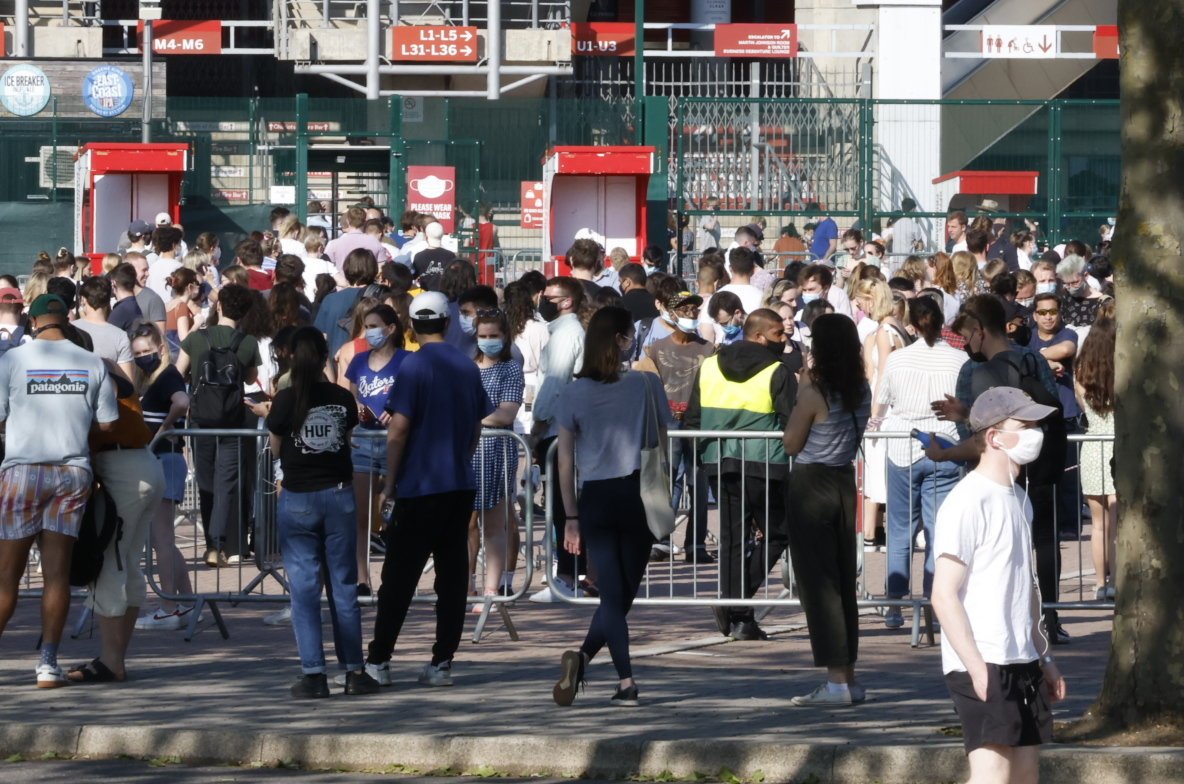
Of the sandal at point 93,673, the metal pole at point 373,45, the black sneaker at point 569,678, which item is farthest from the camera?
the metal pole at point 373,45

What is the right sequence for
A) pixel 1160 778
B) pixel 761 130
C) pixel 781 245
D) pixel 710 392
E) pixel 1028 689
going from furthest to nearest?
1. pixel 761 130
2. pixel 781 245
3. pixel 710 392
4. pixel 1160 778
5. pixel 1028 689

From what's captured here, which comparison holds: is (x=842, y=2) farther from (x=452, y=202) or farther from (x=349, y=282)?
(x=349, y=282)

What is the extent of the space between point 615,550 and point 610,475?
327 mm

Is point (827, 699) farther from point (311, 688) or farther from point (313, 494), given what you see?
point (313, 494)

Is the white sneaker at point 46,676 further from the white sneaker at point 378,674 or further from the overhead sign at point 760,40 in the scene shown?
the overhead sign at point 760,40

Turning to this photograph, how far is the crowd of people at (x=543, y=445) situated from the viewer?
8617 millimetres

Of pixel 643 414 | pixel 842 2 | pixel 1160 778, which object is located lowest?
pixel 1160 778

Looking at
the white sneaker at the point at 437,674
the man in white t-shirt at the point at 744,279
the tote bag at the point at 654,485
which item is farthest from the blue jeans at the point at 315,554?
the man in white t-shirt at the point at 744,279

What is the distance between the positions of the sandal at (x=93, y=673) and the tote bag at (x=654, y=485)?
8.57 ft

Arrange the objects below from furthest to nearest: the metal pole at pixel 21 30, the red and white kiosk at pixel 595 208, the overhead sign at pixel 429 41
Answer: the metal pole at pixel 21 30 → the overhead sign at pixel 429 41 → the red and white kiosk at pixel 595 208

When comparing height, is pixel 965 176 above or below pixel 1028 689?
above

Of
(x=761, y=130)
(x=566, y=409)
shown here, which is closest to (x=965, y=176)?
(x=761, y=130)

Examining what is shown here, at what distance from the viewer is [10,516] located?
29.2ft

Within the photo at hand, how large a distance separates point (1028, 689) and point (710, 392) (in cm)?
485
